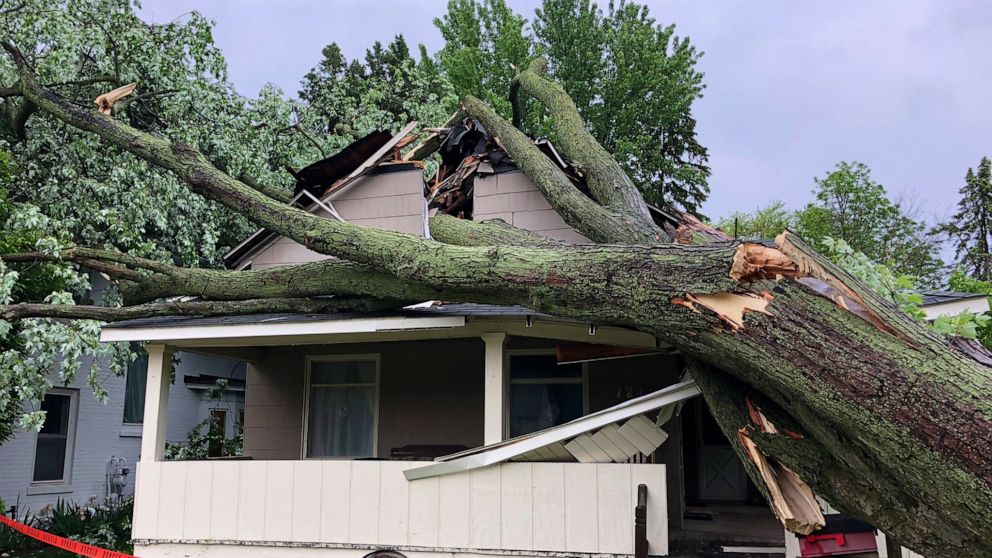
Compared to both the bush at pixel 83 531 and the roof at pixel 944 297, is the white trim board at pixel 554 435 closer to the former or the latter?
the roof at pixel 944 297

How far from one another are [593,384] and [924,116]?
4427 cm

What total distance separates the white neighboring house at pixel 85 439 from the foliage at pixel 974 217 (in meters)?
27.8

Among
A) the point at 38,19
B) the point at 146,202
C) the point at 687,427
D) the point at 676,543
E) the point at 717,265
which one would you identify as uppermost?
the point at 38,19

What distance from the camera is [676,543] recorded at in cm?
689

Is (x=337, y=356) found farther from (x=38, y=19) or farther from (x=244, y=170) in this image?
(x=38, y=19)

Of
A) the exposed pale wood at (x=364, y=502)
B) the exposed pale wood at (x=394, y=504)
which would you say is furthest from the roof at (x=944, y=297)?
the exposed pale wood at (x=364, y=502)

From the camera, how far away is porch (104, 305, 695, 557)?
613 cm

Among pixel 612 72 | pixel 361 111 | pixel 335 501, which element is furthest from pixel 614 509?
pixel 612 72

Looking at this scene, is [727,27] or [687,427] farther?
[727,27]

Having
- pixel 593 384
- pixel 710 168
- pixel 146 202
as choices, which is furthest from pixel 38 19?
pixel 710 168

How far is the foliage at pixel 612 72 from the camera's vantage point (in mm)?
25172

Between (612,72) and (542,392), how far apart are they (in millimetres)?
19479

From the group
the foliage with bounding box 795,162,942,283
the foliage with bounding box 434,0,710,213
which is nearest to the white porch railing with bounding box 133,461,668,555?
the foliage with bounding box 434,0,710,213

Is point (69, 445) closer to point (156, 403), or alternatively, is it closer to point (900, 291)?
point (156, 403)
